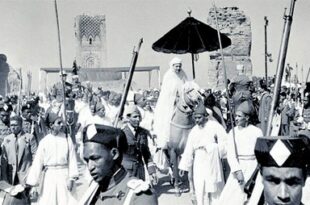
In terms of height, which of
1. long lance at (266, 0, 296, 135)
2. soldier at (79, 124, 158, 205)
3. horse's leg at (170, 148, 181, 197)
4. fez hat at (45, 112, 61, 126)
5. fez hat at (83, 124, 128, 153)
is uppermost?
long lance at (266, 0, 296, 135)

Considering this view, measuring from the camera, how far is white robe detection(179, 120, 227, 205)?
8266 millimetres

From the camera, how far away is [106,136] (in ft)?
11.4

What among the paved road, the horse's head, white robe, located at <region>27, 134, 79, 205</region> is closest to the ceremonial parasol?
the horse's head

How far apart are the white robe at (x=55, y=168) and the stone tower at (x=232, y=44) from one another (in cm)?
1818

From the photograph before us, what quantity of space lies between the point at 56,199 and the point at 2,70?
47092 mm

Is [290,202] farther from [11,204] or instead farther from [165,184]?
[165,184]

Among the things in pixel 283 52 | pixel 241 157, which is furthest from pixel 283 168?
pixel 241 157

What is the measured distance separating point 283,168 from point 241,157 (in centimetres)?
465

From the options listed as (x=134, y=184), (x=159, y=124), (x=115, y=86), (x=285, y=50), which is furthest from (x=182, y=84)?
(x=115, y=86)

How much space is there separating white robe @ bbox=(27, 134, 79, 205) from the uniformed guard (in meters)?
4.85

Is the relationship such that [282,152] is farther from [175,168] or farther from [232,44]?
[232,44]

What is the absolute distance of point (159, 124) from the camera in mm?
10516

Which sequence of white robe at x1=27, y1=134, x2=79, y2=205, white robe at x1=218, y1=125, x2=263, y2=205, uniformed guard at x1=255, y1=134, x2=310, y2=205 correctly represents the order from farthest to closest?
white robe at x1=27, y1=134, x2=79, y2=205 → white robe at x1=218, y1=125, x2=263, y2=205 → uniformed guard at x1=255, y1=134, x2=310, y2=205

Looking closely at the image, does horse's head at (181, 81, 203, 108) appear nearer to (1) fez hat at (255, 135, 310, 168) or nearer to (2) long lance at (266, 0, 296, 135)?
(2) long lance at (266, 0, 296, 135)
